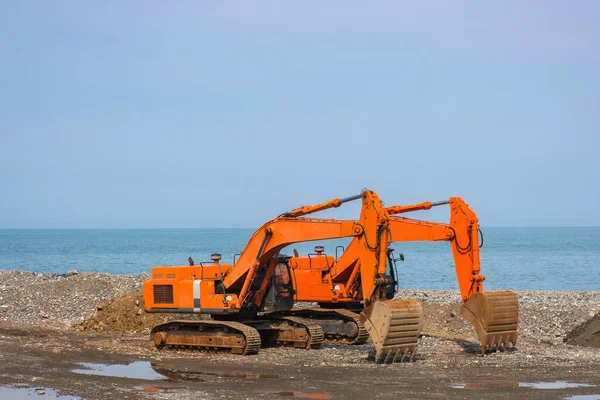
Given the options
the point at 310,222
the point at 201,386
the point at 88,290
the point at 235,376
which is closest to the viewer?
the point at 201,386

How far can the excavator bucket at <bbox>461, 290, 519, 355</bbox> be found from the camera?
1900 centimetres

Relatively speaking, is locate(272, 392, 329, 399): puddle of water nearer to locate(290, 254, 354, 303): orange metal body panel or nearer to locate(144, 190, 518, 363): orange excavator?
locate(144, 190, 518, 363): orange excavator

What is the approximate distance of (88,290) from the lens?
106ft

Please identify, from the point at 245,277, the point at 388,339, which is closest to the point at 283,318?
the point at 245,277

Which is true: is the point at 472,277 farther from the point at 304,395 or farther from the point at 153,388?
the point at 153,388

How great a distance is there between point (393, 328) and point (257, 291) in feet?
14.1

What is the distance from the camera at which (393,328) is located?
17453 mm

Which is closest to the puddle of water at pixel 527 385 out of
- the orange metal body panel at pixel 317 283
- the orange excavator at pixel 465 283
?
the orange excavator at pixel 465 283

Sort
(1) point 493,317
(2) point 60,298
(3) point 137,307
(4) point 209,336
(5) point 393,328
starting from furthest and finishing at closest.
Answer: (2) point 60,298, (3) point 137,307, (4) point 209,336, (1) point 493,317, (5) point 393,328

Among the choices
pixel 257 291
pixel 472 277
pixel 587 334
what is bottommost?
pixel 587 334

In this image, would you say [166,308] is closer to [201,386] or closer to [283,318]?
[283,318]

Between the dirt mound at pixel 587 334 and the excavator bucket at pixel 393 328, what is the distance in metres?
5.45

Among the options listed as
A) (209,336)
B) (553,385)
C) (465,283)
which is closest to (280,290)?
(209,336)

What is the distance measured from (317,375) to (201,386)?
2.29 metres
